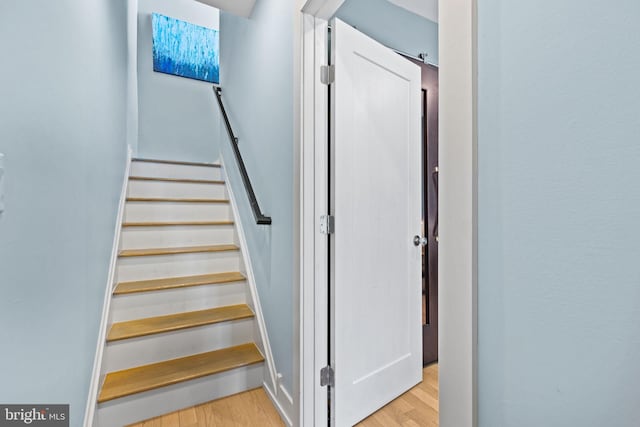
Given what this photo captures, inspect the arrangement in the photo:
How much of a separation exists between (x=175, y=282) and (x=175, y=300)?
0.45ft

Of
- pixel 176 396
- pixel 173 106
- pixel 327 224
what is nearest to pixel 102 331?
pixel 176 396

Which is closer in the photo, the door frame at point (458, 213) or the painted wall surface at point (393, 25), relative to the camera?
the door frame at point (458, 213)

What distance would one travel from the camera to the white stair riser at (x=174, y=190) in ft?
9.62

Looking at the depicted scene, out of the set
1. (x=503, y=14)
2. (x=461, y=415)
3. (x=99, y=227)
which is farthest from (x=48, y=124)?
(x=461, y=415)

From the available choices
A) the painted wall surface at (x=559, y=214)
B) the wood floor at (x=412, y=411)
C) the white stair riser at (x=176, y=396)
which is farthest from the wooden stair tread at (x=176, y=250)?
the painted wall surface at (x=559, y=214)

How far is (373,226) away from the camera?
1699mm

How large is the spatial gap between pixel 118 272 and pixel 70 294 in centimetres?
113

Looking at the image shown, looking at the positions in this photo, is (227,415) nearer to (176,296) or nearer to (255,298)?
(255,298)

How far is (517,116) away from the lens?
0.57 meters

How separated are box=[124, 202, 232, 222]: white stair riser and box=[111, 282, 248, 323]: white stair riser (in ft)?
2.85

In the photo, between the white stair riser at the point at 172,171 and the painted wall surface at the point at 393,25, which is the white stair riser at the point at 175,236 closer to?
the white stair riser at the point at 172,171

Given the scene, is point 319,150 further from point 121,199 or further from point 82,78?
point 121,199

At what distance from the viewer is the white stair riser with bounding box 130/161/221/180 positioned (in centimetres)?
321

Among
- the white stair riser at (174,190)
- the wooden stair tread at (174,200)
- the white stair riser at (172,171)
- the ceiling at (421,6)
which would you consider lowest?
the wooden stair tread at (174,200)
